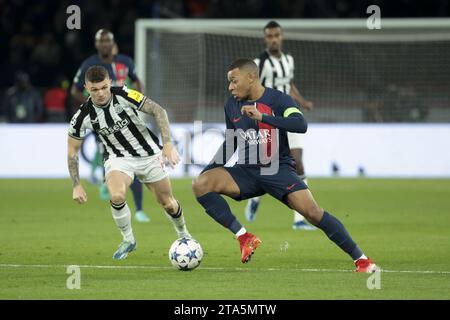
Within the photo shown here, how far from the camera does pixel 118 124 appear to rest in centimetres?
1078

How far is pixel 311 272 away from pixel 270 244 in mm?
2476

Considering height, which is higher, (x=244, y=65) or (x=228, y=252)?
(x=244, y=65)

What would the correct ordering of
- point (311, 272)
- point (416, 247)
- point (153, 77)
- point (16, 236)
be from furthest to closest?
point (153, 77) < point (16, 236) < point (416, 247) < point (311, 272)

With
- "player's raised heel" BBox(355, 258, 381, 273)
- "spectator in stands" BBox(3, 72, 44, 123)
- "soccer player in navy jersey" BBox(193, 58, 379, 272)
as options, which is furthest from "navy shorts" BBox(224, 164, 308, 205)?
"spectator in stands" BBox(3, 72, 44, 123)

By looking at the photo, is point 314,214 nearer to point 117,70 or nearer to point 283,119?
point 283,119

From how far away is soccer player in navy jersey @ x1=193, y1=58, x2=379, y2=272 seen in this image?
9828mm

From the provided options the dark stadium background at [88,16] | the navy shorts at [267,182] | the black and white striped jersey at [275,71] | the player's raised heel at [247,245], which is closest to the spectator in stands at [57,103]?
the dark stadium background at [88,16]

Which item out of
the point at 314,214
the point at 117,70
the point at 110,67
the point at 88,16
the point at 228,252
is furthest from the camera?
the point at 88,16

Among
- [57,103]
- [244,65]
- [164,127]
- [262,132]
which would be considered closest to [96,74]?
[164,127]

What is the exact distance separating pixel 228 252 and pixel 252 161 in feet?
5.46

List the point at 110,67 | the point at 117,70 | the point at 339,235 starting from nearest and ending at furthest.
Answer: the point at 339,235 < the point at 110,67 < the point at 117,70
